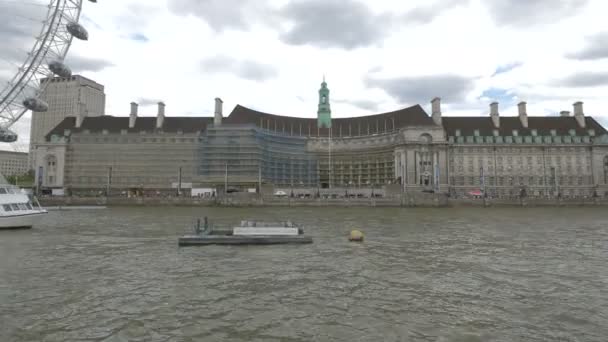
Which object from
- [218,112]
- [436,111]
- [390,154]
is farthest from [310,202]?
[436,111]

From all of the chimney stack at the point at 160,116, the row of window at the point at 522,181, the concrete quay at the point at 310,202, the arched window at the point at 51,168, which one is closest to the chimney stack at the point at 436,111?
the row of window at the point at 522,181

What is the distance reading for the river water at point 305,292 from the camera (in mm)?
9977

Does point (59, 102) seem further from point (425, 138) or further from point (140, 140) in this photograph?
point (425, 138)

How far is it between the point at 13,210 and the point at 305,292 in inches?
1301

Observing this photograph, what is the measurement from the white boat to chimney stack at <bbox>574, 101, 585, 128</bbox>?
124108 millimetres

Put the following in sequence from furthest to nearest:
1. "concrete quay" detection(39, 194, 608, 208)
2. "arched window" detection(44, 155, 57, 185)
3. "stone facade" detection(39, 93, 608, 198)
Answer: "arched window" detection(44, 155, 57, 185)
"stone facade" detection(39, 93, 608, 198)
"concrete quay" detection(39, 194, 608, 208)

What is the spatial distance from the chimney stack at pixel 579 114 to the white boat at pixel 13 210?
407 feet

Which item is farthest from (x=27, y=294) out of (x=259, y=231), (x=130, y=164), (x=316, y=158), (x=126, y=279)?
(x=316, y=158)

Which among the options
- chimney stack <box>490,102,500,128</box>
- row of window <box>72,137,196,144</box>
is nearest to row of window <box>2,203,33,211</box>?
row of window <box>72,137,196,144</box>

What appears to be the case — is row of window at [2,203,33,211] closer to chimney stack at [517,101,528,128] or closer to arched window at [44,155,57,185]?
arched window at [44,155,57,185]

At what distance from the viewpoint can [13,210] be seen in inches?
1305

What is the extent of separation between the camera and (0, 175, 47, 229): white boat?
3206 centimetres

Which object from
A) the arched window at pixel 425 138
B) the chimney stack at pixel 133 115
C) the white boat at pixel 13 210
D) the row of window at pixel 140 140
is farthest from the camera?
the chimney stack at pixel 133 115

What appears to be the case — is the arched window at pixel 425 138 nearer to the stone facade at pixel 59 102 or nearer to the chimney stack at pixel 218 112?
the chimney stack at pixel 218 112
